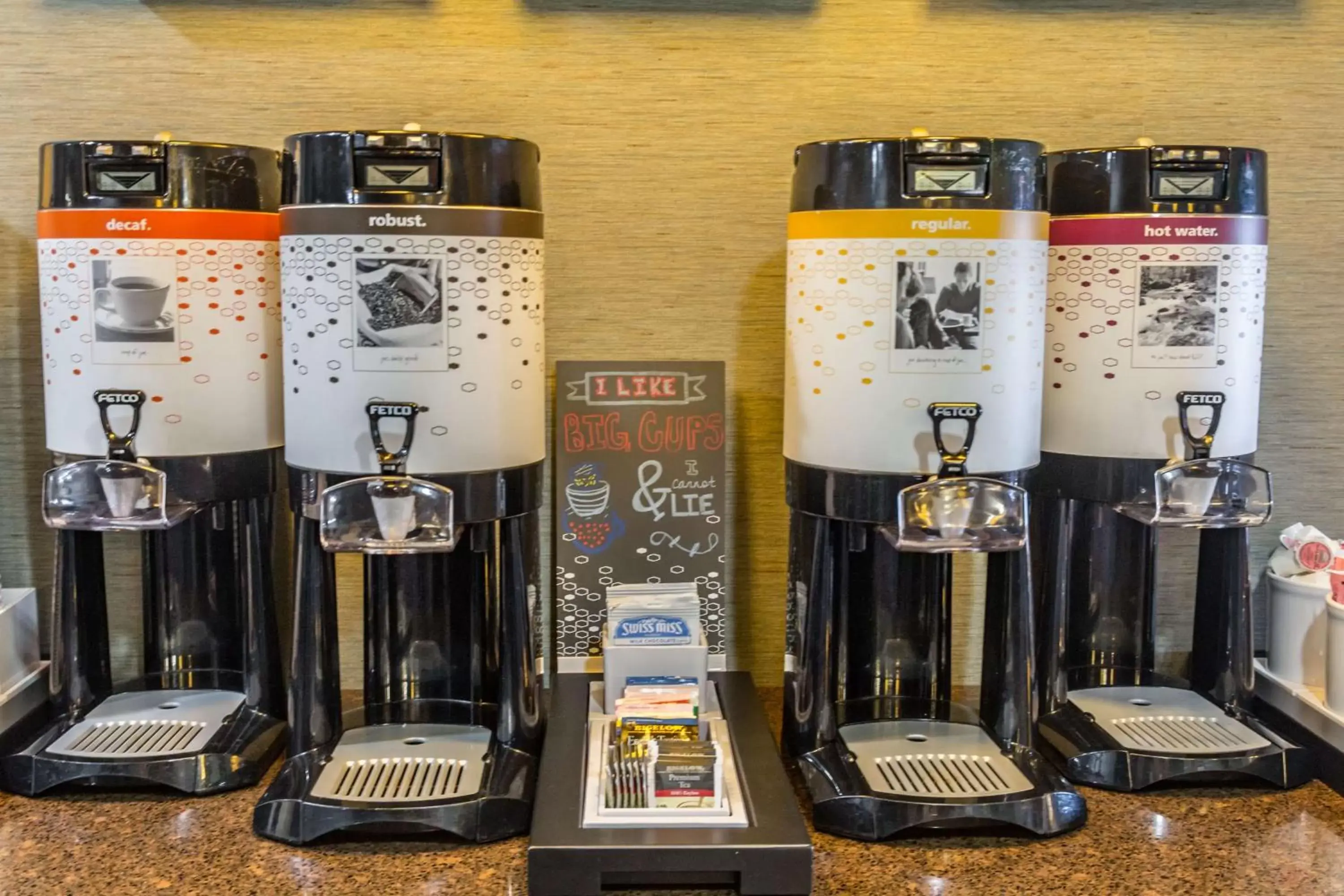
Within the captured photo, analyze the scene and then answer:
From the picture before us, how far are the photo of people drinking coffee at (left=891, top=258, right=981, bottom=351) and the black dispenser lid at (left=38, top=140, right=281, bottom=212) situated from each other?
2.01 feet

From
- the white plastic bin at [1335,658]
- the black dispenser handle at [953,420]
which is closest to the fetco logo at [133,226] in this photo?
the black dispenser handle at [953,420]

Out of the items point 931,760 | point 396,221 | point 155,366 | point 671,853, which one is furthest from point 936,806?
point 155,366

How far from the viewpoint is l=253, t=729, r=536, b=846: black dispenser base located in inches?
42.8

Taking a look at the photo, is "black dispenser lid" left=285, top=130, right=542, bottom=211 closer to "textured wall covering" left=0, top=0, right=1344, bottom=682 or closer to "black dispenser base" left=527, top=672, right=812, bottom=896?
"textured wall covering" left=0, top=0, right=1344, bottom=682

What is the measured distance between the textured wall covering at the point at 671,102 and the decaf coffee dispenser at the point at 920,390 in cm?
24

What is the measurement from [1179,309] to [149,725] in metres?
1.06

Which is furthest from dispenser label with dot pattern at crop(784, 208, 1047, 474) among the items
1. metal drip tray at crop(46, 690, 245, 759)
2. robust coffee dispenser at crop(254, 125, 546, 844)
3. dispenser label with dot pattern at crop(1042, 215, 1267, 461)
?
metal drip tray at crop(46, 690, 245, 759)

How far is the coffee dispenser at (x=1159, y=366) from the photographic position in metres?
1.20

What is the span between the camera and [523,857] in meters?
1.08

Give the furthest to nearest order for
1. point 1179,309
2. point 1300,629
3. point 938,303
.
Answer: point 1300,629 → point 1179,309 → point 938,303

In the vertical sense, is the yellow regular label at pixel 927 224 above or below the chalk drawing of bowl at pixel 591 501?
above

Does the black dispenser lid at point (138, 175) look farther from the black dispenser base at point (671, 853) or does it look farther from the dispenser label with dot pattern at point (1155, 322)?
the dispenser label with dot pattern at point (1155, 322)

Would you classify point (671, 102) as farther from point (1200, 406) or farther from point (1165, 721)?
point (1165, 721)

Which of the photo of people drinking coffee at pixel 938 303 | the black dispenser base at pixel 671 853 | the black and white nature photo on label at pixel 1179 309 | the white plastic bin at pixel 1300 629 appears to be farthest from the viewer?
the white plastic bin at pixel 1300 629
